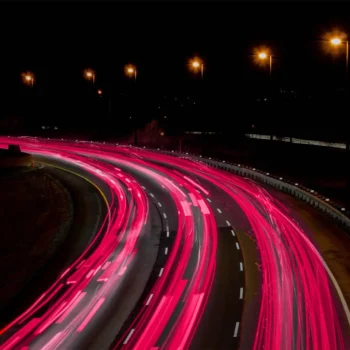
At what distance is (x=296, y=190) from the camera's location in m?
43.5

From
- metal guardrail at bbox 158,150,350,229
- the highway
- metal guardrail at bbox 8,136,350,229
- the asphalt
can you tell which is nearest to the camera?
the highway

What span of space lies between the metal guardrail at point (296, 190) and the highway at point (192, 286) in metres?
2.39

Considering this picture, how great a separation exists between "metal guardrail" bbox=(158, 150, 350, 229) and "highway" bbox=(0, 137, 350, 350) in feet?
7.83

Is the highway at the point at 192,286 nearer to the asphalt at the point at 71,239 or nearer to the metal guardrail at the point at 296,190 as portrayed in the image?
the asphalt at the point at 71,239

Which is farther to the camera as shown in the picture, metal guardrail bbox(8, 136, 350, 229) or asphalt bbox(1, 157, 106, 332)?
metal guardrail bbox(8, 136, 350, 229)

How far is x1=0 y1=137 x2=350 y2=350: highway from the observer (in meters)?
19.9

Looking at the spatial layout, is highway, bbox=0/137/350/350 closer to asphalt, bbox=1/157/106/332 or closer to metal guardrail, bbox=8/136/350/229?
asphalt, bbox=1/157/106/332

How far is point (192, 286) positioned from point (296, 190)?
21.2 metres

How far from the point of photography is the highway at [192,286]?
19.9 meters

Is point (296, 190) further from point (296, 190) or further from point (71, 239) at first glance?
point (71, 239)

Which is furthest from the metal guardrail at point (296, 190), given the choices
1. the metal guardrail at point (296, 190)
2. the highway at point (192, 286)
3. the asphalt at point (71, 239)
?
the asphalt at point (71, 239)

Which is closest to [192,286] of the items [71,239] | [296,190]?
[71,239]

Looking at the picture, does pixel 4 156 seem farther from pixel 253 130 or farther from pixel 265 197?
pixel 253 130

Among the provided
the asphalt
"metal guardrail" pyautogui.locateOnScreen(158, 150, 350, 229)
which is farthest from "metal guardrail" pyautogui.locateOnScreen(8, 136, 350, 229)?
the asphalt
